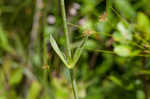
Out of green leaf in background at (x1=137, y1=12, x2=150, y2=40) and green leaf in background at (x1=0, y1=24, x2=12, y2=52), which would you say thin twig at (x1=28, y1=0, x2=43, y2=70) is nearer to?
green leaf in background at (x1=0, y1=24, x2=12, y2=52)

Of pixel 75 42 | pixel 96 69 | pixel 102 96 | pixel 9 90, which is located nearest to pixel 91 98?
pixel 102 96

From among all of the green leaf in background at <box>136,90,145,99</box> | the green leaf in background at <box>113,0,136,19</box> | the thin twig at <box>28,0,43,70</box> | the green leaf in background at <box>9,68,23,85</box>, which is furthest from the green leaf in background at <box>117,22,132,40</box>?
the green leaf in background at <box>9,68,23,85</box>

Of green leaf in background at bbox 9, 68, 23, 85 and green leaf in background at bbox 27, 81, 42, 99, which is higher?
green leaf in background at bbox 9, 68, 23, 85

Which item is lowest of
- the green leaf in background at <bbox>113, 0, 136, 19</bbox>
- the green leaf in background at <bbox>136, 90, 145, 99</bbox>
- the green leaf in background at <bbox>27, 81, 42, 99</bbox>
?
the green leaf in background at <bbox>27, 81, 42, 99</bbox>

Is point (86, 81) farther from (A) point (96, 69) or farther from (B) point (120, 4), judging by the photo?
(B) point (120, 4)

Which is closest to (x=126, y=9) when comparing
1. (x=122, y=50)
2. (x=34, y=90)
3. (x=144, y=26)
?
(x=144, y=26)
